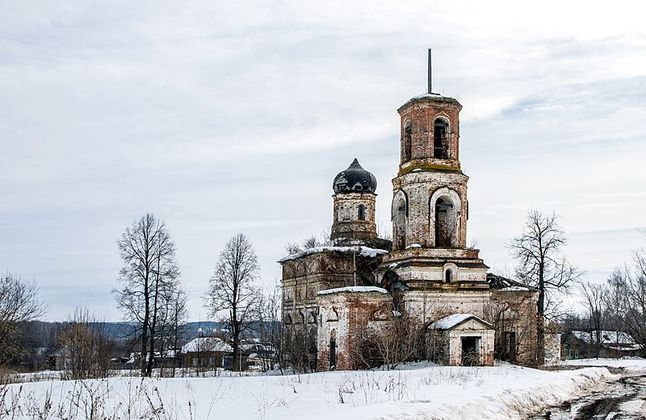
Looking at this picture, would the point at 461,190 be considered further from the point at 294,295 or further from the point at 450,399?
the point at 450,399

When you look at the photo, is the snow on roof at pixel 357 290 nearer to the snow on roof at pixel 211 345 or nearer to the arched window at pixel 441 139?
the arched window at pixel 441 139

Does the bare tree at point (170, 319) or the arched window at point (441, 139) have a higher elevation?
the arched window at point (441, 139)

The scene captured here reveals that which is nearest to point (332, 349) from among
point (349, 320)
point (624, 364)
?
point (349, 320)

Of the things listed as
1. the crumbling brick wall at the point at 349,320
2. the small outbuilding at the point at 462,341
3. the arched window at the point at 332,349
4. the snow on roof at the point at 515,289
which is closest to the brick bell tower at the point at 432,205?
the crumbling brick wall at the point at 349,320

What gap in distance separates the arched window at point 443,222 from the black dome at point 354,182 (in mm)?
7353

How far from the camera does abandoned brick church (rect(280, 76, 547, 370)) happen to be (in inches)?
1173

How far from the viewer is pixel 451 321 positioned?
2969 cm

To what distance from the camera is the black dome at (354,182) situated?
39312mm

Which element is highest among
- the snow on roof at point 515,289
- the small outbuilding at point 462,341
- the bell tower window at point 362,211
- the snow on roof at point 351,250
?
the bell tower window at point 362,211

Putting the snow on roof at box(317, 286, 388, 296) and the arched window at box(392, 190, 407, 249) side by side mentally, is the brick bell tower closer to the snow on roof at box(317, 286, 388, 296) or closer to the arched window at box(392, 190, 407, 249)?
the arched window at box(392, 190, 407, 249)

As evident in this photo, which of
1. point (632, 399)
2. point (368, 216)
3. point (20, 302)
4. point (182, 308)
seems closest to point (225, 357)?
point (182, 308)

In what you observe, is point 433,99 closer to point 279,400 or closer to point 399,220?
point 399,220

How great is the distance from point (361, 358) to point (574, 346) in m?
39.5

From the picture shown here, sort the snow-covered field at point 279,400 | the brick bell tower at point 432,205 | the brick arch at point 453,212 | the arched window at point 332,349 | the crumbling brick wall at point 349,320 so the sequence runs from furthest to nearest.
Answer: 1. the brick arch at point 453,212
2. the brick bell tower at point 432,205
3. the arched window at point 332,349
4. the crumbling brick wall at point 349,320
5. the snow-covered field at point 279,400
